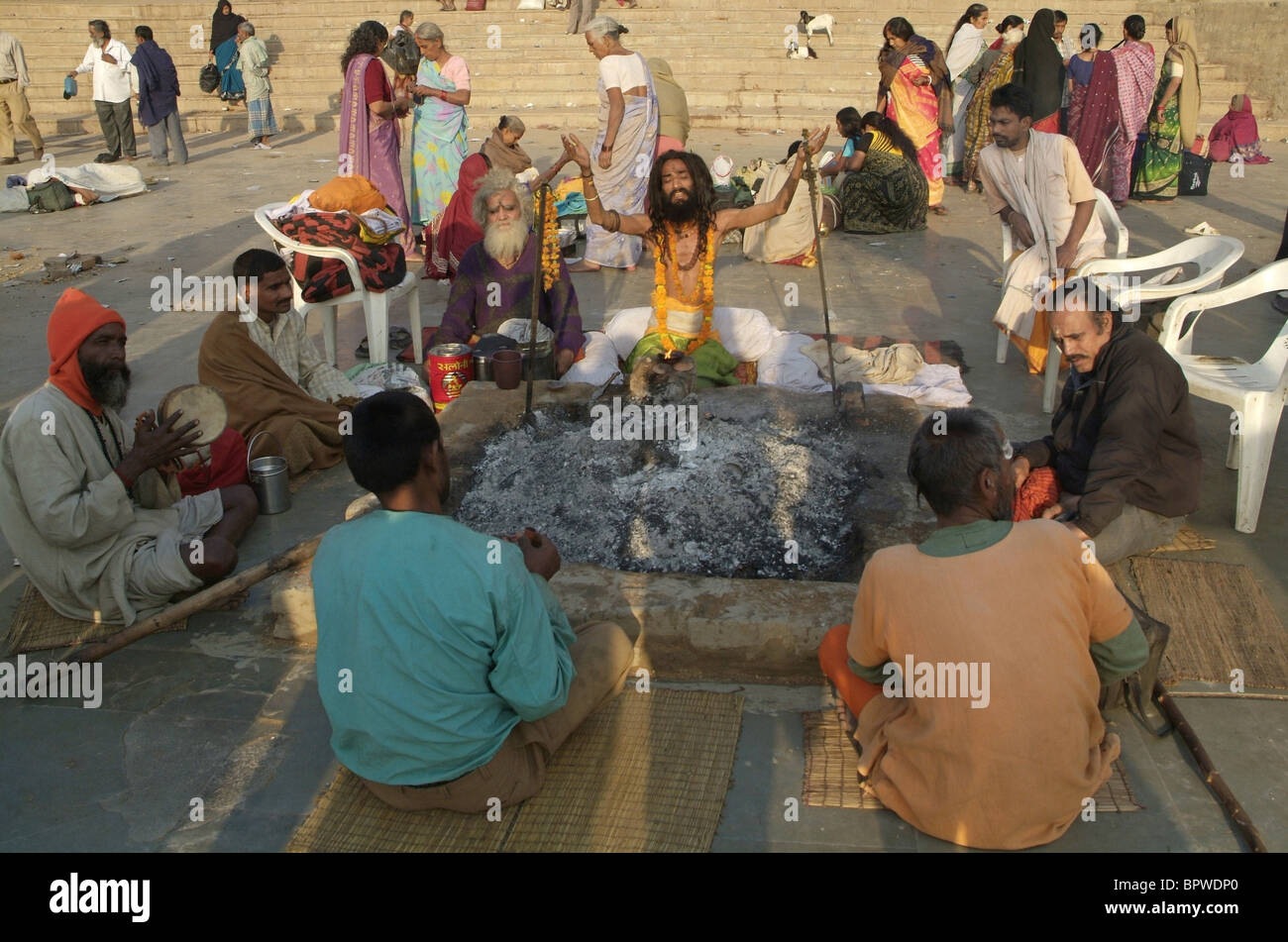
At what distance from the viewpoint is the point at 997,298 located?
25.6ft

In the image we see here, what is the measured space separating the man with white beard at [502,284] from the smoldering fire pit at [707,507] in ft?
2.88

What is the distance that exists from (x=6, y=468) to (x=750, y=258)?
6496mm

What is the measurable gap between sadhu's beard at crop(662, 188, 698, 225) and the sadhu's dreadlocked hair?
0.04 feet

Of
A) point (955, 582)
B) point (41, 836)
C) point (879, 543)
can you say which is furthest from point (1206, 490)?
point (41, 836)

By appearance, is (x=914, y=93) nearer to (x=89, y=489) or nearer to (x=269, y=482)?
(x=269, y=482)

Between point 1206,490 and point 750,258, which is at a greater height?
point 750,258

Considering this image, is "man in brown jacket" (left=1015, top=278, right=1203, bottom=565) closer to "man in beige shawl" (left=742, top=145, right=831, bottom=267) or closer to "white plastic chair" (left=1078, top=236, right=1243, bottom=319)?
"white plastic chair" (left=1078, top=236, right=1243, bottom=319)

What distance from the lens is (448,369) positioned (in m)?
5.72

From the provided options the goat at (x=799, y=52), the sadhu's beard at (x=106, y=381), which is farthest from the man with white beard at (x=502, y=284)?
the goat at (x=799, y=52)

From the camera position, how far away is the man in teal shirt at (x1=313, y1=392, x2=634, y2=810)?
8.09 feet

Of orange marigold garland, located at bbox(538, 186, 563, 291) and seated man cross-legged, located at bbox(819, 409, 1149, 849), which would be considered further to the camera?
orange marigold garland, located at bbox(538, 186, 563, 291)

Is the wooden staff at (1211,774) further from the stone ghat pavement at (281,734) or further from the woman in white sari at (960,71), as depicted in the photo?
the woman in white sari at (960,71)

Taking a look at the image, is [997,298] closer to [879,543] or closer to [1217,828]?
[879,543]
